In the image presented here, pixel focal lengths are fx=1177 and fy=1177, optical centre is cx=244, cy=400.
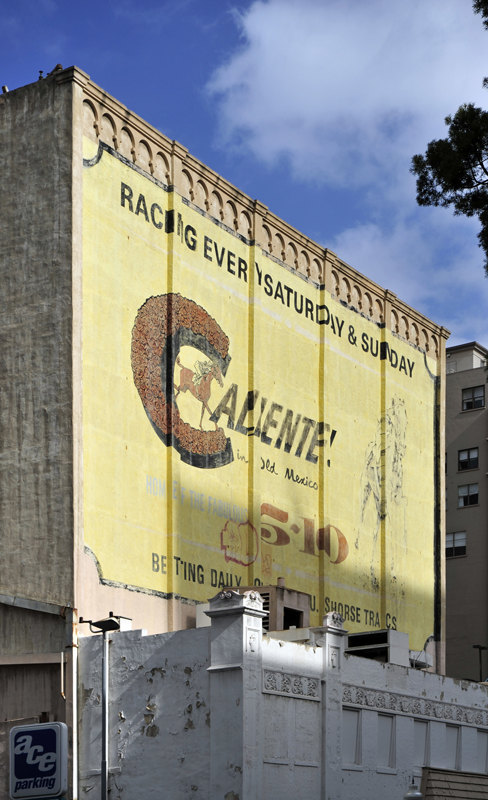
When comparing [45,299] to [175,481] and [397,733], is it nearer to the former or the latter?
[175,481]

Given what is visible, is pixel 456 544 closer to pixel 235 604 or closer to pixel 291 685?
pixel 291 685

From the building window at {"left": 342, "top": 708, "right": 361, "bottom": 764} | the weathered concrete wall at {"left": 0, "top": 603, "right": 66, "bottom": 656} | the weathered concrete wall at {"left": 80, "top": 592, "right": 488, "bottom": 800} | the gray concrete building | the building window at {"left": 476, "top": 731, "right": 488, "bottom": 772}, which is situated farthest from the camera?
the gray concrete building

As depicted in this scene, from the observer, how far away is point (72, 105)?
32031 millimetres

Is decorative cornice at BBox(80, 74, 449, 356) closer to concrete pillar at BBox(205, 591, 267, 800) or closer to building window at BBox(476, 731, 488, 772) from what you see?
concrete pillar at BBox(205, 591, 267, 800)

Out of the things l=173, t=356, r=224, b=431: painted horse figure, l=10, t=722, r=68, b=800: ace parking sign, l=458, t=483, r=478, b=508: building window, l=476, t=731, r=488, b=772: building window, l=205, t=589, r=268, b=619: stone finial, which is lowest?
l=476, t=731, r=488, b=772: building window

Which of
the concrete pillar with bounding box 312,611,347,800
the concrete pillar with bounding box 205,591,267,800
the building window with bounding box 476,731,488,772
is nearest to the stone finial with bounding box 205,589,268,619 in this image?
the concrete pillar with bounding box 205,591,267,800

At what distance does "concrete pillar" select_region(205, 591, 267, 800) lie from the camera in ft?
86.5

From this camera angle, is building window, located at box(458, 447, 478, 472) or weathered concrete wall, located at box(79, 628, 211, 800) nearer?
weathered concrete wall, located at box(79, 628, 211, 800)

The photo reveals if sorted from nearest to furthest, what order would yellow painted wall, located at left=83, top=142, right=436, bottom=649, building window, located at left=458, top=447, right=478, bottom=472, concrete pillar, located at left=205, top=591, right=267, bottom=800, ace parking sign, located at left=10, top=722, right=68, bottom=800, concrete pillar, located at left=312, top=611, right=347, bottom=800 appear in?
ace parking sign, located at left=10, top=722, right=68, bottom=800 < concrete pillar, located at left=205, top=591, right=267, bottom=800 < concrete pillar, located at left=312, top=611, right=347, bottom=800 < yellow painted wall, located at left=83, top=142, right=436, bottom=649 < building window, located at left=458, top=447, right=478, bottom=472

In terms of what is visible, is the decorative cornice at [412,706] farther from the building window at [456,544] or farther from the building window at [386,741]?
the building window at [456,544]

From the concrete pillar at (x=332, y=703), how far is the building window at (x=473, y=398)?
31.1 meters

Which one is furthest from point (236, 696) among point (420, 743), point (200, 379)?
point (200, 379)

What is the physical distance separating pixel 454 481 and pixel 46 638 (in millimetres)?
33852

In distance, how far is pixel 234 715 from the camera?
26.6 m
